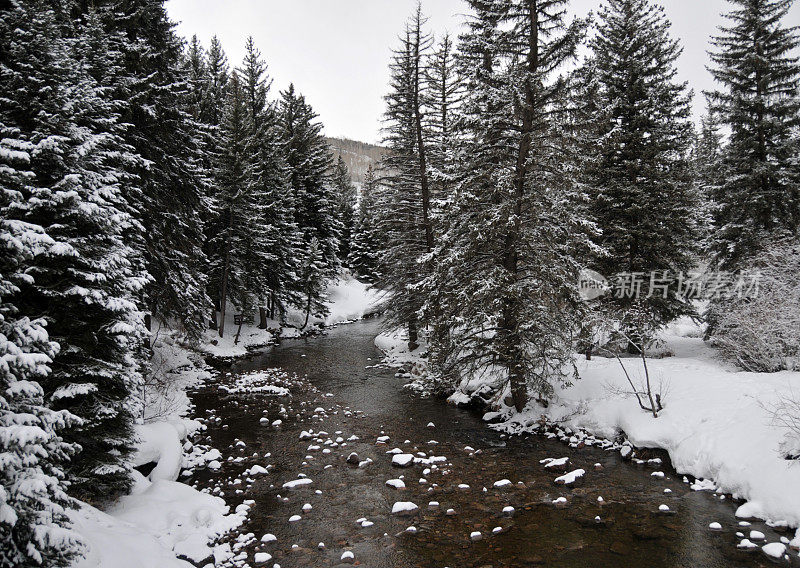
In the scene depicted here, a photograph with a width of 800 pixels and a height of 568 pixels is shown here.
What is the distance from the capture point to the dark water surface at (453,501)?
6848mm

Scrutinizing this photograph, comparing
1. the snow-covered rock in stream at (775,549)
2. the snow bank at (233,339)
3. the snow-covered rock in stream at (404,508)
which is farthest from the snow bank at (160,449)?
the snow-covered rock in stream at (775,549)

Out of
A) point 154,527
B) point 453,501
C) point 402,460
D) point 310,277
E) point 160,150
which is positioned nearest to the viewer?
point 154,527

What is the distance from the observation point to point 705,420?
33.4 feet

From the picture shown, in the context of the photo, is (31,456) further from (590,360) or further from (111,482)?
(590,360)

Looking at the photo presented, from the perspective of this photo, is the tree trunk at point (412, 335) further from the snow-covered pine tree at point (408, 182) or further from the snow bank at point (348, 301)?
the snow bank at point (348, 301)

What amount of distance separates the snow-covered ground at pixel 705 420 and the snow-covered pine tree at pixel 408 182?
737 cm

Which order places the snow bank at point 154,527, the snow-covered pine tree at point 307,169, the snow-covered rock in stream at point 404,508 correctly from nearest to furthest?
the snow bank at point 154,527 < the snow-covered rock in stream at point 404,508 < the snow-covered pine tree at point 307,169

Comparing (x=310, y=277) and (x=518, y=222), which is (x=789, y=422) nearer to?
(x=518, y=222)

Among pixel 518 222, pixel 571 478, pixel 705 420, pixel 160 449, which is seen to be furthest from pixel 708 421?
pixel 160 449

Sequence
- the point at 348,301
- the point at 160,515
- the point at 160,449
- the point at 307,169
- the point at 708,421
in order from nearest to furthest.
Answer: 1. the point at 160,515
2. the point at 160,449
3. the point at 708,421
4. the point at 307,169
5. the point at 348,301

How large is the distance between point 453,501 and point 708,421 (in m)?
6.68

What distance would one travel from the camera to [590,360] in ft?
51.6

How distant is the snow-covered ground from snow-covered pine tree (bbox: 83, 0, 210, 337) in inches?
455

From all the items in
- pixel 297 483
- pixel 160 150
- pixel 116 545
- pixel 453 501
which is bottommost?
pixel 297 483
